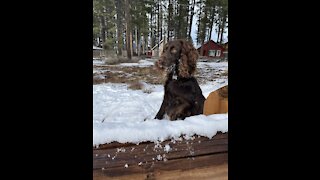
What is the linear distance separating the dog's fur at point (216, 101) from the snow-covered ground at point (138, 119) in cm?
2

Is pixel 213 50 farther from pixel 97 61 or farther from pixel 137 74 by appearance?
Answer: pixel 97 61

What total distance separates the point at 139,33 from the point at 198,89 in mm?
267

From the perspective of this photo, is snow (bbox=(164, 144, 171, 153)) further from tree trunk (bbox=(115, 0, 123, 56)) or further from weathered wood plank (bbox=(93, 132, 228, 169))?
tree trunk (bbox=(115, 0, 123, 56))

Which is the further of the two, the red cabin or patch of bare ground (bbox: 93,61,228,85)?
the red cabin

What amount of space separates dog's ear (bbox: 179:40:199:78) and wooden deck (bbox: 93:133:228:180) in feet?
0.71

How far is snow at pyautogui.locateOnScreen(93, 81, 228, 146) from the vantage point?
0.70 meters

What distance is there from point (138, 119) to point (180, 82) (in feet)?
0.63

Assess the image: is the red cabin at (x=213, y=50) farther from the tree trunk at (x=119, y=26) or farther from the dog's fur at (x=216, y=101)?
the tree trunk at (x=119, y=26)

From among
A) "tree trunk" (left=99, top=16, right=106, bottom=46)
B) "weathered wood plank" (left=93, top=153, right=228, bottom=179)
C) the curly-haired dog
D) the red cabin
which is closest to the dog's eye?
the curly-haired dog
